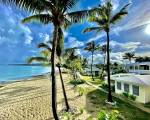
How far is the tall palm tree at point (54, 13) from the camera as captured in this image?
8.95 metres

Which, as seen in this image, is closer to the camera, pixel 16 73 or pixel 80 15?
pixel 80 15

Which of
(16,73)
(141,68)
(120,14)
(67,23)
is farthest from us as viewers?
(16,73)

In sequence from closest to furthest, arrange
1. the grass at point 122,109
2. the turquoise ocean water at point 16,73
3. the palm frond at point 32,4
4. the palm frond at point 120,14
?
the palm frond at point 32,4 < the grass at point 122,109 < the palm frond at point 120,14 < the turquoise ocean water at point 16,73

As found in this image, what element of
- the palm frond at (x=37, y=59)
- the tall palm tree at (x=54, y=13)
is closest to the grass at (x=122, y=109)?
the palm frond at (x=37, y=59)

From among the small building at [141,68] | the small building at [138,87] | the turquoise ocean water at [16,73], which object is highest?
the small building at [141,68]

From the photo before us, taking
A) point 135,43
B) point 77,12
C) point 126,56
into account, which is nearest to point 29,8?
point 77,12

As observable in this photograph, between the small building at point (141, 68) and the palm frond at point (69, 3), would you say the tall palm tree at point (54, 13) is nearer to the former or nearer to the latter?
the palm frond at point (69, 3)

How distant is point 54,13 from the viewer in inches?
396

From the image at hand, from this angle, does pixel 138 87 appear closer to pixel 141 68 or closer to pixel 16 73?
pixel 141 68

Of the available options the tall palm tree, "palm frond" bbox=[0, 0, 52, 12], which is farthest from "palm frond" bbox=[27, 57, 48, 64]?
"palm frond" bbox=[0, 0, 52, 12]

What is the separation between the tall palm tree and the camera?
8945 millimetres

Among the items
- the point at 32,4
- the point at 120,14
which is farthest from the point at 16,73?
the point at 32,4

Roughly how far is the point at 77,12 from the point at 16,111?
1098 centimetres

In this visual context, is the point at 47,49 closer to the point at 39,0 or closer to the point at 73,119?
the point at 73,119
